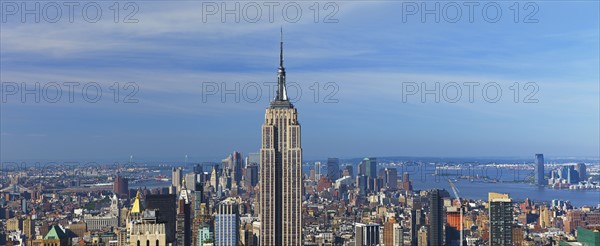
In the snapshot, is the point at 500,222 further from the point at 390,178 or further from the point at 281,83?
the point at 390,178

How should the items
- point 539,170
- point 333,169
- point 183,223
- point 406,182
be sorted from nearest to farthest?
point 183,223 → point 333,169 → point 406,182 → point 539,170

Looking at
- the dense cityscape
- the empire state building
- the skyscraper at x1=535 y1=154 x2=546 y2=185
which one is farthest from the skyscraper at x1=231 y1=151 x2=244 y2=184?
the skyscraper at x1=535 y1=154 x2=546 y2=185

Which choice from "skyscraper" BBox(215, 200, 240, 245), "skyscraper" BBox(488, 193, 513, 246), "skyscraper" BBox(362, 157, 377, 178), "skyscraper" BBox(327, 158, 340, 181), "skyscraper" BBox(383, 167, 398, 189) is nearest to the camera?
"skyscraper" BBox(215, 200, 240, 245)

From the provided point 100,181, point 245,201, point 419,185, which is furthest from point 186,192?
point 419,185

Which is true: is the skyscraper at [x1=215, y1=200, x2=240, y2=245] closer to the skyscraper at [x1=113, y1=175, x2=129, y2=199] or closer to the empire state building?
the empire state building

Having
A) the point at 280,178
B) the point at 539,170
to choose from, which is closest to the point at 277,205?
the point at 280,178

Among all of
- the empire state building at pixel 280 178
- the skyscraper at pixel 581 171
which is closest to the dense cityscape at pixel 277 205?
the empire state building at pixel 280 178

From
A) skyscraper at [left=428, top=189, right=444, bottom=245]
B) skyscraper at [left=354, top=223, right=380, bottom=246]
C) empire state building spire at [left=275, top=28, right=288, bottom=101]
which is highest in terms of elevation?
empire state building spire at [left=275, top=28, right=288, bottom=101]
